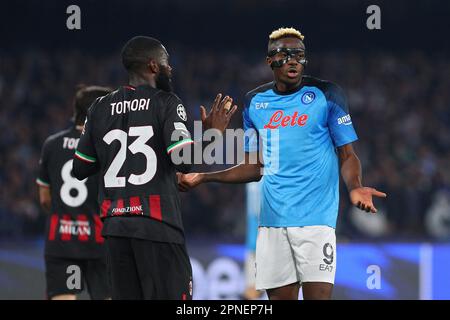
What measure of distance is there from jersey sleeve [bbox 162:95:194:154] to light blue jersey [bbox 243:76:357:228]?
89 centimetres

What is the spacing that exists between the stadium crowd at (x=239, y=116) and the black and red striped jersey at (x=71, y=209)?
5605 mm

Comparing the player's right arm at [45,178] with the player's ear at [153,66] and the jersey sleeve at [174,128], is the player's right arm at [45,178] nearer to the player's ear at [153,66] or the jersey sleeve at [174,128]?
the player's ear at [153,66]

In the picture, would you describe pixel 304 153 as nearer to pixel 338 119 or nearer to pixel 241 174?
pixel 338 119

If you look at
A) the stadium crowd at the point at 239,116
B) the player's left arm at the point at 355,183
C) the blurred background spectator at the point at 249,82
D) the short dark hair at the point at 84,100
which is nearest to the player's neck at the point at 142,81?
the player's left arm at the point at 355,183

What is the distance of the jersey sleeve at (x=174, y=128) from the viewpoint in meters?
5.11

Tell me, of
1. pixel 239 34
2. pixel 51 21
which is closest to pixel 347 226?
pixel 239 34

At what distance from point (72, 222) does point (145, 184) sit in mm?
2351

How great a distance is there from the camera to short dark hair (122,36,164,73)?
211 inches

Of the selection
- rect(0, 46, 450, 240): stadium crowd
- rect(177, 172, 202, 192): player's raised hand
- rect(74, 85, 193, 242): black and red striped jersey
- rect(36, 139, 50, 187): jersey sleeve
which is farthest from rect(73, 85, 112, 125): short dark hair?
rect(0, 46, 450, 240): stadium crowd

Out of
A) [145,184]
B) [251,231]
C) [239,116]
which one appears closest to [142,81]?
[145,184]

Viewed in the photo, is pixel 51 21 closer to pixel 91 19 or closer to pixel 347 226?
pixel 91 19

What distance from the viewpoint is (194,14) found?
19.6 meters

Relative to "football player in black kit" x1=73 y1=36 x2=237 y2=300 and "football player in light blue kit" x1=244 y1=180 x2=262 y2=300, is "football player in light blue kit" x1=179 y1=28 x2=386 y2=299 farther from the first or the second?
"football player in light blue kit" x1=244 y1=180 x2=262 y2=300

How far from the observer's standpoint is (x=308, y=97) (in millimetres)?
5879
